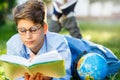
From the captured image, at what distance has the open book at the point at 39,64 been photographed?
12.5ft

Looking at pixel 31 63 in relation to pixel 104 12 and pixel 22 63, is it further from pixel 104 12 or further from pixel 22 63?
pixel 104 12

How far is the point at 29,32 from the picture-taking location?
4094 mm

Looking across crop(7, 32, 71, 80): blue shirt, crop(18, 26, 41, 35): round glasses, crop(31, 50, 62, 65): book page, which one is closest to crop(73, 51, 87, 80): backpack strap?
crop(7, 32, 71, 80): blue shirt

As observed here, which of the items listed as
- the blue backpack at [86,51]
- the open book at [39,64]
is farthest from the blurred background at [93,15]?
the open book at [39,64]

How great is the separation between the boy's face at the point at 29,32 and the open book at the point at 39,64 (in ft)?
0.83

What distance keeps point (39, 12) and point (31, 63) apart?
1.93 ft

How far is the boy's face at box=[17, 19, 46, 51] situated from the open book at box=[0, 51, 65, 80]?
0.25 m

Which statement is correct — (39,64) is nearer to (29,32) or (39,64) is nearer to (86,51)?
(29,32)

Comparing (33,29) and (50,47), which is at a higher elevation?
(33,29)

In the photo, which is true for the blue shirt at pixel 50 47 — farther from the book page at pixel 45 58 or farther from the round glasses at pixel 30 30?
the book page at pixel 45 58

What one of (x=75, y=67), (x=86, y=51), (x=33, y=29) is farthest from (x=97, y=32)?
(x=33, y=29)

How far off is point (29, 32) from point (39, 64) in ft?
1.30

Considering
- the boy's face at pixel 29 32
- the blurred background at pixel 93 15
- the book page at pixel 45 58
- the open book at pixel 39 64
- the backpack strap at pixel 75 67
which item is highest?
the boy's face at pixel 29 32

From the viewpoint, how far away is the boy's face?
409 cm
